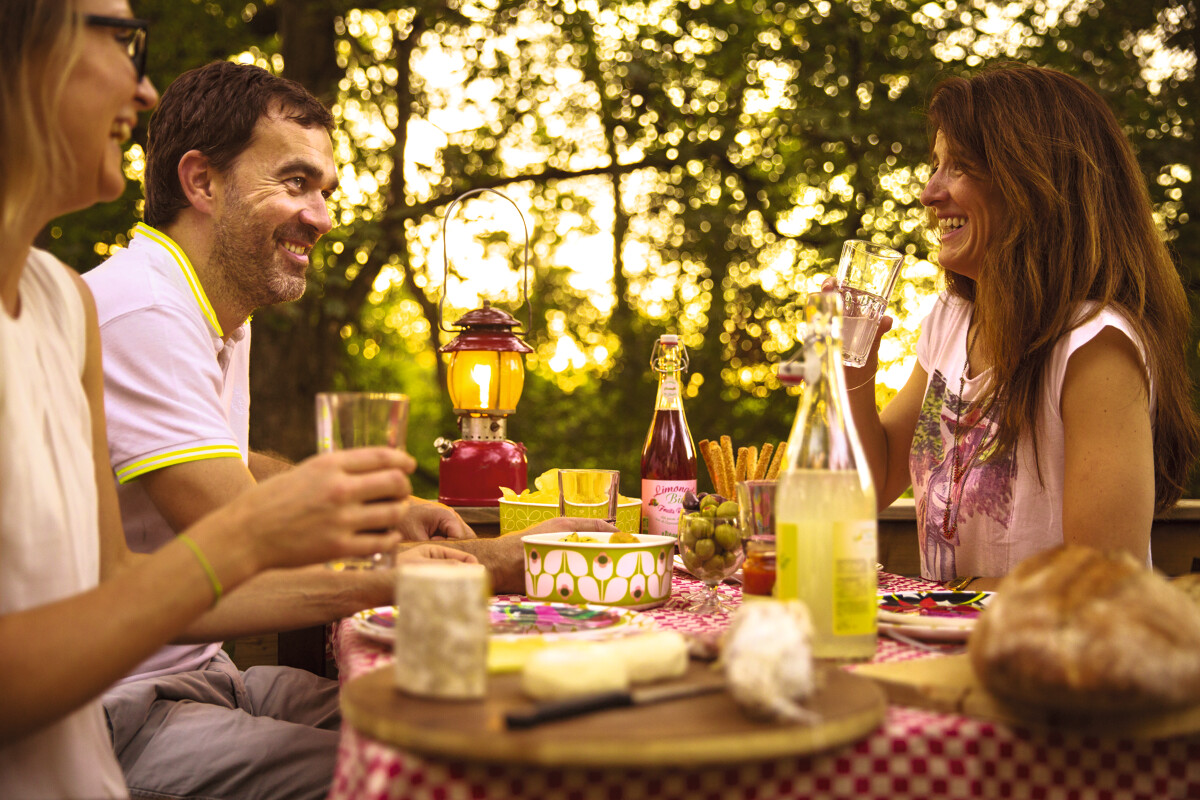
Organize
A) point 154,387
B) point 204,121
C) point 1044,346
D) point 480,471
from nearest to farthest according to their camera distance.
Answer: point 154,387, point 1044,346, point 204,121, point 480,471

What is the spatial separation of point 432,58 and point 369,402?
607 centimetres

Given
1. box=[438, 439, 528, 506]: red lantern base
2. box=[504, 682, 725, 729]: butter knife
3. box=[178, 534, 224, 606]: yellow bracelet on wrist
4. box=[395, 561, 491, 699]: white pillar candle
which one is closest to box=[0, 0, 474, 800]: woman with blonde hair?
box=[178, 534, 224, 606]: yellow bracelet on wrist

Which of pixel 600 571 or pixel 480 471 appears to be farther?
pixel 480 471

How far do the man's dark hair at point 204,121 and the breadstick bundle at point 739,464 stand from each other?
53.1 inches

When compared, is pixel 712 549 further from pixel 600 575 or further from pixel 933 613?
pixel 933 613

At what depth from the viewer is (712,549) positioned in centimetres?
164

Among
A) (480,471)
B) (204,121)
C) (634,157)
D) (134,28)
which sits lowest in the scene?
(480,471)

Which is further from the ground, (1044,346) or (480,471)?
(1044,346)

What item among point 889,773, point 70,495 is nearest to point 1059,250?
point 889,773

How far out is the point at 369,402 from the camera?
3.36 ft

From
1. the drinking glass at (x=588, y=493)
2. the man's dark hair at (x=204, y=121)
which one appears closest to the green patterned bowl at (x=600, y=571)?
the drinking glass at (x=588, y=493)

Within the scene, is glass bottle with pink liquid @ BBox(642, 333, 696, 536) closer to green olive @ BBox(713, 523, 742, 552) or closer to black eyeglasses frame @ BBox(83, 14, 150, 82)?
green olive @ BBox(713, 523, 742, 552)

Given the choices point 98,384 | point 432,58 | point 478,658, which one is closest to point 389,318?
point 432,58

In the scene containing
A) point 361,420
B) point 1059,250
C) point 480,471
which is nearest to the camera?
point 361,420
